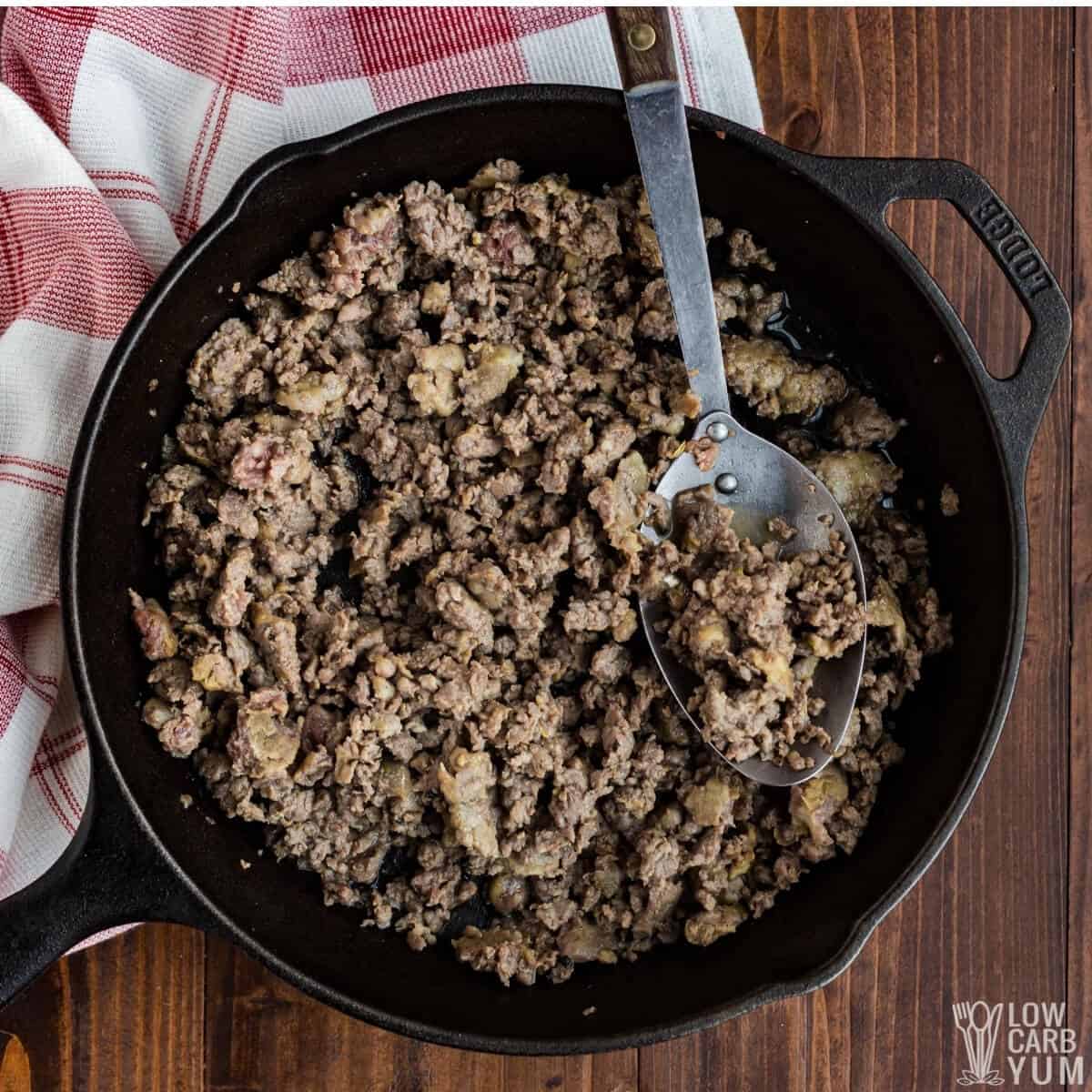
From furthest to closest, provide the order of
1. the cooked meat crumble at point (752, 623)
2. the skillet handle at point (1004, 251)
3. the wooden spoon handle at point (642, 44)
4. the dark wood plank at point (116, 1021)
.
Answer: the dark wood plank at point (116, 1021) → the cooked meat crumble at point (752, 623) → the skillet handle at point (1004, 251) → the wooden spoon handle at point (642, 44)

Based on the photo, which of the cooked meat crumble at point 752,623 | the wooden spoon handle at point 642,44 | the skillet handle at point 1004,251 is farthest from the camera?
the cooked meat crumble at point 752,623

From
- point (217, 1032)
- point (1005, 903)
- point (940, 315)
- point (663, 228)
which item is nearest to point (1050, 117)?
point (940, 315)

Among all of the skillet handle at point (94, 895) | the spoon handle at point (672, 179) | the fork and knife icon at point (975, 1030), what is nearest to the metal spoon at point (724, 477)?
the spoon handle at point (672, 179)

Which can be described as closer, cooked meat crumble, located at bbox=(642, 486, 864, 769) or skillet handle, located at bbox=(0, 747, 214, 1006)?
skillet handle, located at bbox=(0, 747, 214, 1006)

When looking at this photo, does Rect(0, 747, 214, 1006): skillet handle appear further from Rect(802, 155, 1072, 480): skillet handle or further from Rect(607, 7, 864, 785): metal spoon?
Rect(802, 155, 1072, 480): skillet handle

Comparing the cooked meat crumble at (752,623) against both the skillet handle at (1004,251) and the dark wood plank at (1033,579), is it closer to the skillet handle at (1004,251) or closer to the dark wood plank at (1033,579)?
the skillet handle at (1004,251)

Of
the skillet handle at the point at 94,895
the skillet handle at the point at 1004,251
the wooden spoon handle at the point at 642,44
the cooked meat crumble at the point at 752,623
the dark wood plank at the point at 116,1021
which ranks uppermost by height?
the wooden spoon handle at the point at 642,44

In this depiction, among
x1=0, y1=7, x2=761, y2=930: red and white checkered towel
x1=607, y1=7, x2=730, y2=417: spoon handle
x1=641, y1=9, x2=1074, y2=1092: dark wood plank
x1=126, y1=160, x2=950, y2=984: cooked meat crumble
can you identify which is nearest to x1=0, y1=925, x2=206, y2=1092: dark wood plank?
x1=0, y1=7, x2=761, y2=930: red and white checkered towel
